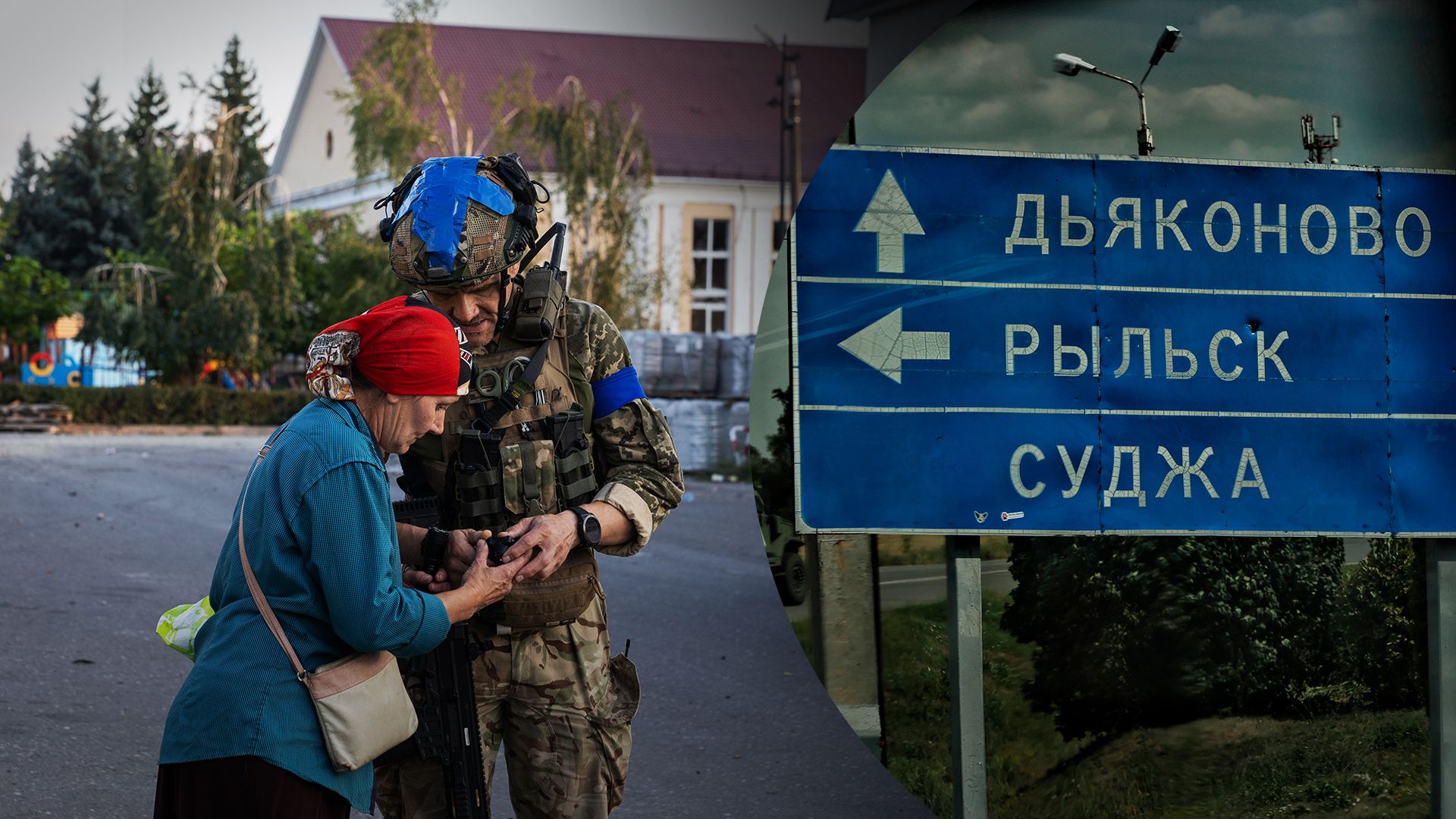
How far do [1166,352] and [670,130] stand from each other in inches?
1476

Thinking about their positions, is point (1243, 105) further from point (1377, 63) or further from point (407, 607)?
point (407, 607)

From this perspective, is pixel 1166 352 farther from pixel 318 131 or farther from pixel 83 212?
pixel 83 212

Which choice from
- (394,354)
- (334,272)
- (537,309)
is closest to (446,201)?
(537,309)

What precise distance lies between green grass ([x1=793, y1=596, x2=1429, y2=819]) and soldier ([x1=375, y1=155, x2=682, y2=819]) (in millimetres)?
499

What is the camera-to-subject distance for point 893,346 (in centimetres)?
247

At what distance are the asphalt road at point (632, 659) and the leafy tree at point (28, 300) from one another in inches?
1183

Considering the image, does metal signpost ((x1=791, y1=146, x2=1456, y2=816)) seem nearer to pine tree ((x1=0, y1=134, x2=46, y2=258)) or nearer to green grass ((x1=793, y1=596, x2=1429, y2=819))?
green grass ((x1=793, y1=596, x2=1429, y2=819))

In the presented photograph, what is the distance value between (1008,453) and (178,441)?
22.1 m

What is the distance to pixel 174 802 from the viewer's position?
2238 millimetres

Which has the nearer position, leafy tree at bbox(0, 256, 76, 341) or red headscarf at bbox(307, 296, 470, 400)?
red headscarf at bbox(307, 296, 470, 400)

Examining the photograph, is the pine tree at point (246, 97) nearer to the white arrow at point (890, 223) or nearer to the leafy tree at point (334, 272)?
the leafy tree at point (334, 272)

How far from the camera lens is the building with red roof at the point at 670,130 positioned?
35.8m

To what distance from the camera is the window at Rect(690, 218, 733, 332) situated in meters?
35.6

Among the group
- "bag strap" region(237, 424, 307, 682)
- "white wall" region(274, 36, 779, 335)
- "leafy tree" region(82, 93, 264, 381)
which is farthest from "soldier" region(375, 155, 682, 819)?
→ "leafy tree" region(82, 93, 264, 381)
